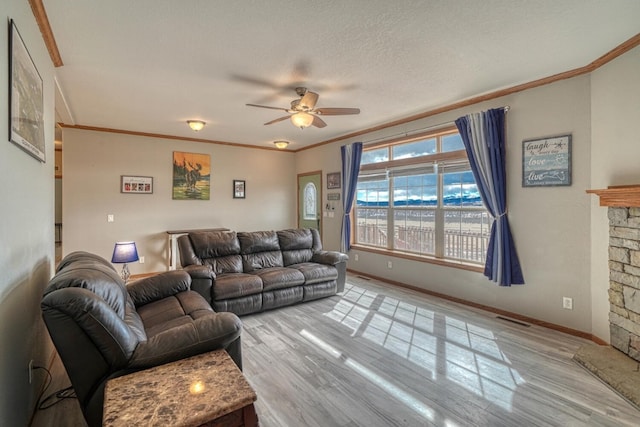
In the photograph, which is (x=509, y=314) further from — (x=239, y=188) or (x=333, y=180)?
(x=239, y=188)

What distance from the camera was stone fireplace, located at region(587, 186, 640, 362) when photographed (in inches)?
98.2

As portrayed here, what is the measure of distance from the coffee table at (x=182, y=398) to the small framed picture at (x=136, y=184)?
518cm

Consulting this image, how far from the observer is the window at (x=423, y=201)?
4117mm

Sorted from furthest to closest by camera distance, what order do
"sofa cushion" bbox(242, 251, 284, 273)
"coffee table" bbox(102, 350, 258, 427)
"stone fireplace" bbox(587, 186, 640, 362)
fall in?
1. "sofa cushion" bbox(242, 251, 284, 273)
2. "stone fireplace" bbox(587, 186, 640, 362)
3. "coffee table" bbox(102, 350, 258, 427)

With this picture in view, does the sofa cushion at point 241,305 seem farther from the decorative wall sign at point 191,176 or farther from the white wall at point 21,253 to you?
the decorative wall sign at point 191,176

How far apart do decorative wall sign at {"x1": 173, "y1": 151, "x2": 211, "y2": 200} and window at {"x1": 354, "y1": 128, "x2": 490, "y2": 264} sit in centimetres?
327

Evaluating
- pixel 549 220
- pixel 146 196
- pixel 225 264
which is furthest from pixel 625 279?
pixel 146 196

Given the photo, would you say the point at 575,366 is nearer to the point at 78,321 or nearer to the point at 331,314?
the point at 331,314

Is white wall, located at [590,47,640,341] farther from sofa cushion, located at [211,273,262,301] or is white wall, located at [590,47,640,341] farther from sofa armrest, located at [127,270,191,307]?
sofa armrest, located at [127,270,191,307]

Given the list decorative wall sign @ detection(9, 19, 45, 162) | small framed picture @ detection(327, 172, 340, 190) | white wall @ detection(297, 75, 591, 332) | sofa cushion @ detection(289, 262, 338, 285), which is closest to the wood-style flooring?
white wall @ detection(297, 75, 591, 332)

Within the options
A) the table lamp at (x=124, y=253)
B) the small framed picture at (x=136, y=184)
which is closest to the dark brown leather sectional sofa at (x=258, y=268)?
the table lamp at (x=124, y=253)

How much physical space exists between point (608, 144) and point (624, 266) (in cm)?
113

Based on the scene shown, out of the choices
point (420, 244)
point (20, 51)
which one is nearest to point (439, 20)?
point (20, 51)

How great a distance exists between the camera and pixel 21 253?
5.81 feet
